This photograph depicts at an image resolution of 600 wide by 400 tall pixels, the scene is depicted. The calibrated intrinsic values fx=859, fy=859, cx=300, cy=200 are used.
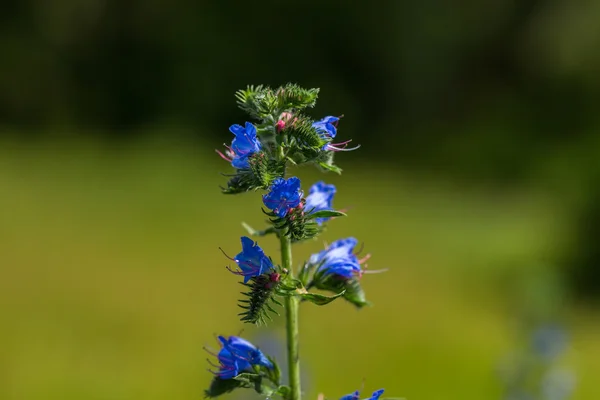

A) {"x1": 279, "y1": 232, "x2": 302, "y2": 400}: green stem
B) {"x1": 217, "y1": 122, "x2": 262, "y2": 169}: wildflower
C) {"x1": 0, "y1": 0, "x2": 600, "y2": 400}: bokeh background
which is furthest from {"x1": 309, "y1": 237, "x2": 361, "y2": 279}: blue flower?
{"x1": 0, "y1": 0, "x2": 600, "y2": 400}: bokeh background

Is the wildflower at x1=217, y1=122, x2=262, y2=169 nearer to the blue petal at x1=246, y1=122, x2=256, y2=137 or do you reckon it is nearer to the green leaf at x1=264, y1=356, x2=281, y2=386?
the blue petal at x1=246, y1=122, x2=256, y2=137

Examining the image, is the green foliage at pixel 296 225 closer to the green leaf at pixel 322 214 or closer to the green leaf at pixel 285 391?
the green leaf at pixel 322 214

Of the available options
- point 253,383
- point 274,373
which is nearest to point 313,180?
point 274,373

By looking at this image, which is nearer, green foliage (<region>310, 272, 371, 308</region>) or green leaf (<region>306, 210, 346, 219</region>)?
green leaf (<region>306, 210, 346, 219</region>)

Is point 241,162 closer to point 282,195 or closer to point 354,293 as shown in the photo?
point 282,195

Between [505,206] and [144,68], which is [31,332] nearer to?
[505,206]

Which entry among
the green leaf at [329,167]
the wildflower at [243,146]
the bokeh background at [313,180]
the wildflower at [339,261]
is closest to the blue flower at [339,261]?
the wildflower at [339,261]

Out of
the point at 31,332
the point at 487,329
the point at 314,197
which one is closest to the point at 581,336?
the point at 487,329
